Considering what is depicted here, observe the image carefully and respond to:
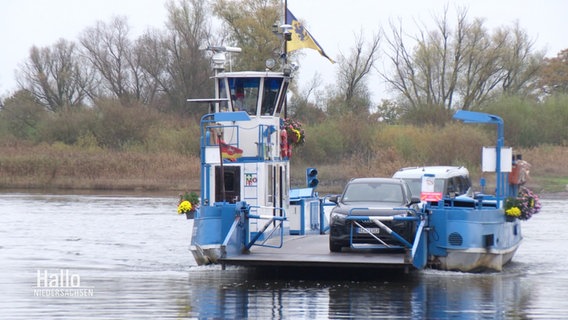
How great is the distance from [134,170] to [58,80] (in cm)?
2264

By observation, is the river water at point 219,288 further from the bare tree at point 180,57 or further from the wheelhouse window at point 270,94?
the bare tree at point 180,57

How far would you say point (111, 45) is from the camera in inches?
2886

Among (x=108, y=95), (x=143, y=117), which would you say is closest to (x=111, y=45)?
(x=108, y=95)

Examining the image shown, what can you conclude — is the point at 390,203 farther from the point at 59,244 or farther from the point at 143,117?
the point at 143,117

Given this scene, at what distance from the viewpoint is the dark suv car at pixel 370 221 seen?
1947 cm

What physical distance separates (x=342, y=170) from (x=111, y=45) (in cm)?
2732

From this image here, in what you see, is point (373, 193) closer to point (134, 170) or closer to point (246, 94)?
point (246, 94)

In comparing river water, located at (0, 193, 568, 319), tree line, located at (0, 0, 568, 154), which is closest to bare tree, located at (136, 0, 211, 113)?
tree line, located at (0, 0, 568, 154)

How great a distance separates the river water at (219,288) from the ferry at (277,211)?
495 millimetres

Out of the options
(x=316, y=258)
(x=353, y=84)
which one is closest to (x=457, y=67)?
(x=353, y=84)

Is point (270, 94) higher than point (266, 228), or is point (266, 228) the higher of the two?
point (270, 94)

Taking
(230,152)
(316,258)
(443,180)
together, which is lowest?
(316,258)

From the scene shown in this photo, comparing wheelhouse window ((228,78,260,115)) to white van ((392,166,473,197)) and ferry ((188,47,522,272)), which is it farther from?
white van ((392,166,473,197))

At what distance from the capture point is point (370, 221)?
19500 millimetres
